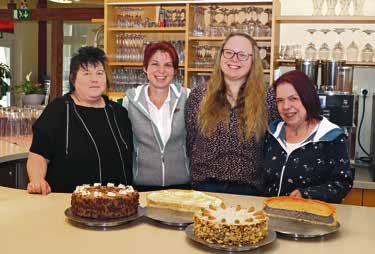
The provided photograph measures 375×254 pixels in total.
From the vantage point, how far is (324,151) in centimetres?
224

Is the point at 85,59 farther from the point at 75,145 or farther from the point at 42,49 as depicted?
the point at 42,49

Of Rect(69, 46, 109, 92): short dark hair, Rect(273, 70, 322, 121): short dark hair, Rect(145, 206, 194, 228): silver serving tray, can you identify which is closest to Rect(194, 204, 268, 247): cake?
Rect(145, 206, 194, 228): silver serving tray

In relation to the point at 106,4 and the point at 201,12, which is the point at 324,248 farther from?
the point at 106,4

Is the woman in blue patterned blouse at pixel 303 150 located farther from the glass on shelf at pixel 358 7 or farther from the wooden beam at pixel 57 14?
the wooden beam at pixel 57 14

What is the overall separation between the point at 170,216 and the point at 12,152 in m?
2.00

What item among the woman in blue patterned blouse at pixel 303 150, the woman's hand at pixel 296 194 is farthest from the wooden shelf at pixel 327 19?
the woman's hand at pixel 296 194

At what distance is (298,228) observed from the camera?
1737mm

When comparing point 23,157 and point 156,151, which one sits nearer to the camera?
point 156,151

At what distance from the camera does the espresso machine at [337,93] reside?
12.8ft

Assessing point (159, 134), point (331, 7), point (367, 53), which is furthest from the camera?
point (331, 7)

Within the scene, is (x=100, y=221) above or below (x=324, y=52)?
below

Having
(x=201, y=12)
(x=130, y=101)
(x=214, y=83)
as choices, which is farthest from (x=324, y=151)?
(x=201, y=12)

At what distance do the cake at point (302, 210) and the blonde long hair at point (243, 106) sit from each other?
0.62 metres

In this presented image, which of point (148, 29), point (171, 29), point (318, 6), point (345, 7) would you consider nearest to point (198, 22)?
point (171, 29)
